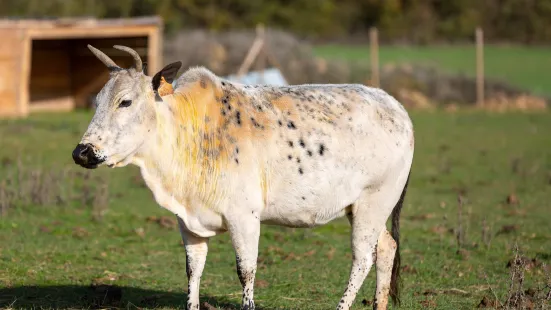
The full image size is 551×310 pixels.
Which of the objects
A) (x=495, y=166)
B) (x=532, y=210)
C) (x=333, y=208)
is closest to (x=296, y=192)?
(x=333, y=208)

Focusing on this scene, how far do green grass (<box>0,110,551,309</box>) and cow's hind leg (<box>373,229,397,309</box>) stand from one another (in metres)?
0.60

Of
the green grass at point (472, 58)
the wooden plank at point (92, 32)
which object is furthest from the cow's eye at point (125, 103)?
the green grass at point (472, 58)

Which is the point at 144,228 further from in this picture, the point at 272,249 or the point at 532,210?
the point at 532,210

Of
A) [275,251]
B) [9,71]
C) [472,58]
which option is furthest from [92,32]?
[472,58]

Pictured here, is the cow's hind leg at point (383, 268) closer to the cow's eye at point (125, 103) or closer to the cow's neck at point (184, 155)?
the cow's neck at point (184, 155)

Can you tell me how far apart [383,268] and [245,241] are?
1.41m

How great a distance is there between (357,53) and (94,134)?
47.2 metres

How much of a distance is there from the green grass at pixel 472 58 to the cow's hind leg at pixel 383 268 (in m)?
33.1

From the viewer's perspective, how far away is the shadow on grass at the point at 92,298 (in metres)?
9.06

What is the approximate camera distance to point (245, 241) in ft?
25.5

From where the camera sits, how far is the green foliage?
183ft

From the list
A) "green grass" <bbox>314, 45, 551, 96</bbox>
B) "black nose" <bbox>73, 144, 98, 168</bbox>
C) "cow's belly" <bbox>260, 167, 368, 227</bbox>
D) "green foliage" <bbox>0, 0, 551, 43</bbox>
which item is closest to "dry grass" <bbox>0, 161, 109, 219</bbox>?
"cow's belly" <bbox>260, 167, 368, 227</bbox>

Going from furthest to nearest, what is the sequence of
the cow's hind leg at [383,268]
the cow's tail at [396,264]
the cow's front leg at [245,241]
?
the cow's tail at [396,264]
the cow's hind leg at [383,268]
the cow's front leg at [245,241]

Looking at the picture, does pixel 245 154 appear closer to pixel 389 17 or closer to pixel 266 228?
pixel 266 228
